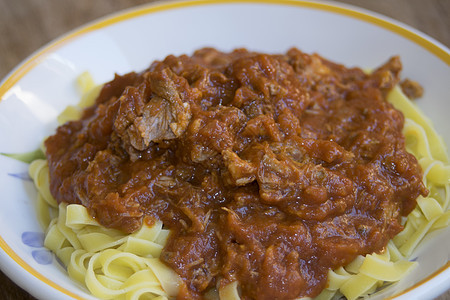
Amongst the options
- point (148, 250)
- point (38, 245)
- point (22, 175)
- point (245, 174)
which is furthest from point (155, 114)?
point (22, 175)

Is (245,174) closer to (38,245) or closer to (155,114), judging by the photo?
(155,114)

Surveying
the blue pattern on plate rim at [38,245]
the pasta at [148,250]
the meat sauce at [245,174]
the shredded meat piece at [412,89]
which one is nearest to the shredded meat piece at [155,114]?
the meat sauce at [245,174]

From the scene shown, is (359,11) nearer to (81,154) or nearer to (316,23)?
(316,23)

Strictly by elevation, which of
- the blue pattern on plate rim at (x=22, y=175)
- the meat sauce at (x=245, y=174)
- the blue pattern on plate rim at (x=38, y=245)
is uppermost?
the meat sauce at (x=245, y=174)

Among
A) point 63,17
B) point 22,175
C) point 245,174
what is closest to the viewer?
point 245,174

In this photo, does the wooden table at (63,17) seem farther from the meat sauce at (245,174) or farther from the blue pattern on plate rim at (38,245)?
the blue pattern on plate rim at (38,245)

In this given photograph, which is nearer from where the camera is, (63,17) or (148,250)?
(148,250)

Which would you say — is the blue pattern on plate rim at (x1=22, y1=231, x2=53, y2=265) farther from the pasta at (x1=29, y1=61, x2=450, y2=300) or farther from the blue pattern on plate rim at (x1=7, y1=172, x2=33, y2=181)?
the blue pattern on plate rim at (x1=7, y1=172, x2=33, y2=181)
